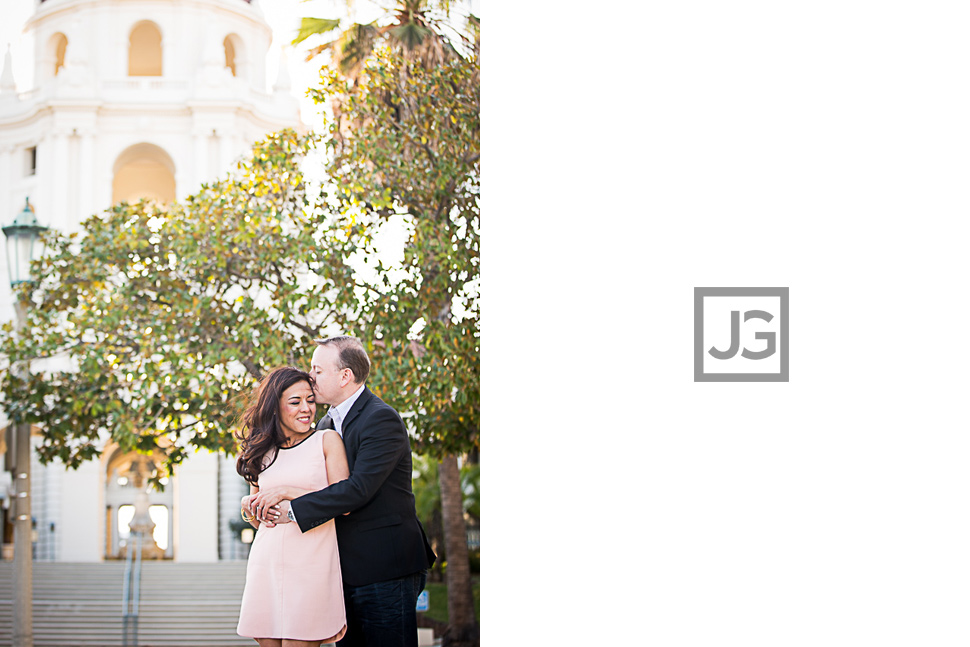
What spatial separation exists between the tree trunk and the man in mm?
6032

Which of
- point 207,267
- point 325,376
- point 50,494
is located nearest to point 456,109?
point 207,267

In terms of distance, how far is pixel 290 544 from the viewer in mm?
3066

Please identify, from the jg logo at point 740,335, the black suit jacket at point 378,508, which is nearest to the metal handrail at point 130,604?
the black suit jacket at point 378,508

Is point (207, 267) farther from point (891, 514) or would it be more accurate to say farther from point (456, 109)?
point (891, 514)

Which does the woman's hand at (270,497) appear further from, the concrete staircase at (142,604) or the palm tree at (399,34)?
the concrete staircase at (142,604)

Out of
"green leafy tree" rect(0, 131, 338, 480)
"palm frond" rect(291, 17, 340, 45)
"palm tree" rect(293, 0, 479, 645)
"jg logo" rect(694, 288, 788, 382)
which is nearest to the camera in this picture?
"jg logo" rect(694, 288, 788, 382)

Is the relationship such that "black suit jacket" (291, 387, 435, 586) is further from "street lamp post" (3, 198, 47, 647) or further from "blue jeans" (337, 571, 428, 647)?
"street lamp post" (3, 198, 47, 647)

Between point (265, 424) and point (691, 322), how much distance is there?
5.10 ft

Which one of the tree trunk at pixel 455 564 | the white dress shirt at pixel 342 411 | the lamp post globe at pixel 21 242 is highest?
the lamp post globe at pixel 21 242

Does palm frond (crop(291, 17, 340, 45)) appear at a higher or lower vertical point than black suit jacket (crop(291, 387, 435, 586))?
higher

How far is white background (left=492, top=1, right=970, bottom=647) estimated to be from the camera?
8.56 ft

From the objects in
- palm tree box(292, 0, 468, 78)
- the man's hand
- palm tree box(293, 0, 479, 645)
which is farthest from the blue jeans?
palm tree box(292, 0, 468, 78)

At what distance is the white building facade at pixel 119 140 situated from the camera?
20016 mm

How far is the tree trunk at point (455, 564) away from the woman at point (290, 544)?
6129mm
